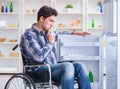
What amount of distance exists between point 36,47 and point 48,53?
0.12 metres

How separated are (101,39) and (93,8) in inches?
159

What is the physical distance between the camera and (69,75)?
8.55 feet

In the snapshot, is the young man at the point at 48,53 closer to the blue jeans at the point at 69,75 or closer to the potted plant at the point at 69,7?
the blue jeans at the point at 69,75

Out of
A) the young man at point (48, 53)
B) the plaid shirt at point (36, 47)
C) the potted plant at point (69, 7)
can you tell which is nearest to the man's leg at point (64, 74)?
the young man at point (48, 53)

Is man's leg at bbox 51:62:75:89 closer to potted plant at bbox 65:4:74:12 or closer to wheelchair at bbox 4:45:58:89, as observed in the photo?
wheelchair at bbox 4:45:58:89

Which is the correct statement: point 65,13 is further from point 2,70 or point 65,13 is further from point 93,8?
point 2,70

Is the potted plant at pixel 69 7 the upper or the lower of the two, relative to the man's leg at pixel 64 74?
upper

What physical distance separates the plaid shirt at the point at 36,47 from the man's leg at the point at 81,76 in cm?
28

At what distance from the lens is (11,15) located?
7402 mm

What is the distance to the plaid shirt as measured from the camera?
272 cm

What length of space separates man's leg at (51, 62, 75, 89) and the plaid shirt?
6.1 inches

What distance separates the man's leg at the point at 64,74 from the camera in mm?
2572

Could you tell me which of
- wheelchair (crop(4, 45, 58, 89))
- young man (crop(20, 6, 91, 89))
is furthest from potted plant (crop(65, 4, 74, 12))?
wheelchair (crop(4, 45, 58, 89))

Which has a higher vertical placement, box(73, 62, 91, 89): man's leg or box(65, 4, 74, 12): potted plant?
box(65, 4, 74, 12): potted plant
